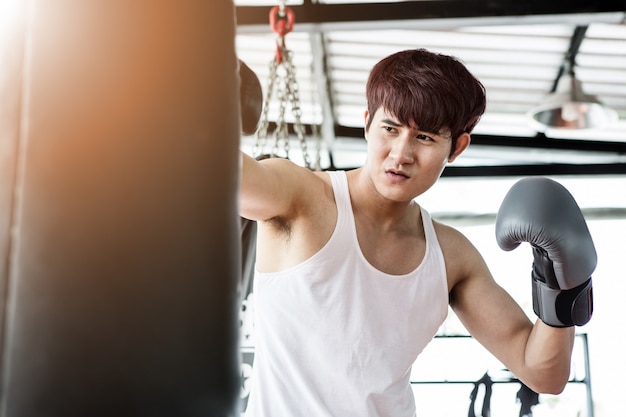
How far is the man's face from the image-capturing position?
178cm

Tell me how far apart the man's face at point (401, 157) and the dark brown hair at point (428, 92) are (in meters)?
0.02

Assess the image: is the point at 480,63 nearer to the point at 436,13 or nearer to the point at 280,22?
the point at 436,13

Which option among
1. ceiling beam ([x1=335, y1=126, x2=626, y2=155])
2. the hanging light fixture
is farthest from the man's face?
ceiling beam ([x1=335, y1=126, x2=626, y2=155])

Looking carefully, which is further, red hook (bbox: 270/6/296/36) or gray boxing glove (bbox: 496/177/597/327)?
red hook (bbox: 270/6/296/36)

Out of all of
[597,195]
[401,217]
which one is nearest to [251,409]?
[401,217]

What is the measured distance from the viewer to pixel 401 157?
5.80ft

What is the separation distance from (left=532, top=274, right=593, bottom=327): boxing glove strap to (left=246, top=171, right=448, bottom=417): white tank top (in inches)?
13.2

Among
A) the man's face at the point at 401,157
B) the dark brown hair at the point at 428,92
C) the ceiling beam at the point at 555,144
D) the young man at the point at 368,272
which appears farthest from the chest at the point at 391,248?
the ceiling beam at the point at 555,144

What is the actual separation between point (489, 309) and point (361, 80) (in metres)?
5.35

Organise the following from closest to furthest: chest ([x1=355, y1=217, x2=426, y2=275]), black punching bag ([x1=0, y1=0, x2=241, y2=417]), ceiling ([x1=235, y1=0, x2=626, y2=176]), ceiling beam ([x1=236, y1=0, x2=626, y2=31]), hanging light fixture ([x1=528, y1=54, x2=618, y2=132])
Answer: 1. black punching bag ([x1=0, y1=0, x2=241, y2=417])
2. chest ([x1=355, y1=217, x2=426, y2=275])
3. ceiling beam ([x1=236, y1=0, x2=626, y2=31])
4. ceiling ([x1=235, y1=0, x2=626, y2=176])
5. hanging light fixture ([x1=528, y1=54, x2=618, y2=132])

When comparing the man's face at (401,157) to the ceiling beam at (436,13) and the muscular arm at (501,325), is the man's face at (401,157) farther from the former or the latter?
the ceiling beam at (436,13)

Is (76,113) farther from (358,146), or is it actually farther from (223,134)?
(358,146)

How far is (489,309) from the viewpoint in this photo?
2.00 m

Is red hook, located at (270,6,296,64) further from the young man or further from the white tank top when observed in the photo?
the white tank top
